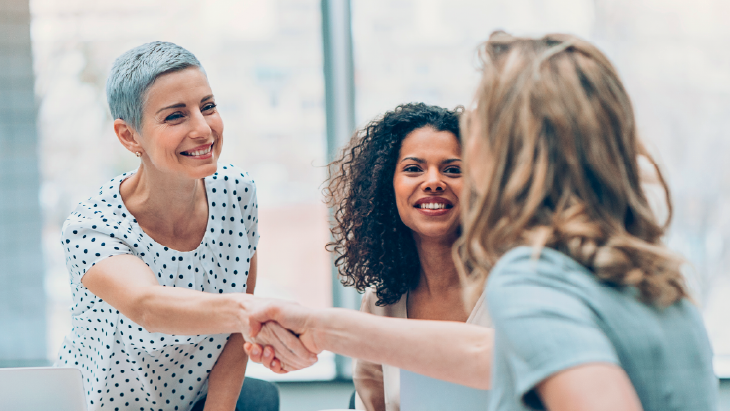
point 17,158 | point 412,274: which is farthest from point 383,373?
point 17,158

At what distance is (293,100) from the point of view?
2930 mm

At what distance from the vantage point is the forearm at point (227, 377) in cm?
149

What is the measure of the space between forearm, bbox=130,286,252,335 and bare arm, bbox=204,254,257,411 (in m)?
0.26

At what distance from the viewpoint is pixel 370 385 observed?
1.54 m

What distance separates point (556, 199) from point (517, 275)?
0.42 feet

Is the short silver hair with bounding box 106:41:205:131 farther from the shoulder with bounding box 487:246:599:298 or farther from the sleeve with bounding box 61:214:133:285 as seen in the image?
the shoulder with bounding box 487:246:599:298

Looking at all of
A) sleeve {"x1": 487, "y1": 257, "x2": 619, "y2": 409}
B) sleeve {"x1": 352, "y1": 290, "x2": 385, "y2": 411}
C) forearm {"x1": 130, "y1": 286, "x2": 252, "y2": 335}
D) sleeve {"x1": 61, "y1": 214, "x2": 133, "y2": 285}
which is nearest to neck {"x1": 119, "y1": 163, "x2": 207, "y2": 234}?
sleeve {"x1": 61, "y1": 214, "x2": 133, "y2": 285}

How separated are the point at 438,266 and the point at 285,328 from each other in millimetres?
492

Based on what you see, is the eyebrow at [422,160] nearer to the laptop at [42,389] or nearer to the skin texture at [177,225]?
the skin texture at [177,225]

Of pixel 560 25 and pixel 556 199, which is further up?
pixel 560 25

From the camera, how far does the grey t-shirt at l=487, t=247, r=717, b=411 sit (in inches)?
23.8

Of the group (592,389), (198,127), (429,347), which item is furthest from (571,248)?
(198,127)

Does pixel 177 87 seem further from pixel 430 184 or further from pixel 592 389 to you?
pixel 592 389

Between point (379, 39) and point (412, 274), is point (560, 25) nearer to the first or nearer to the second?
point (379, 39)
